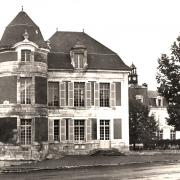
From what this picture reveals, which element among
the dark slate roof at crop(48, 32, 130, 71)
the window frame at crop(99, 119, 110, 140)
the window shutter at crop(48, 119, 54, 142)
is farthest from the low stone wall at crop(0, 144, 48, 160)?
the dark slate roof at crop(48, 32, 130, 71)

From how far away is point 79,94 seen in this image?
41.5 m

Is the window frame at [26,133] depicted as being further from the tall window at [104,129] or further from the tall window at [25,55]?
the tall window at [104,129]

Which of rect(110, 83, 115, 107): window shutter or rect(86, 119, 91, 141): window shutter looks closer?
rect(86, 119, 91, 141): window shutter

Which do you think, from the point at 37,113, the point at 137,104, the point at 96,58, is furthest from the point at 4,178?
the point at 137,104

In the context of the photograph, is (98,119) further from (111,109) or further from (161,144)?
(161,144)

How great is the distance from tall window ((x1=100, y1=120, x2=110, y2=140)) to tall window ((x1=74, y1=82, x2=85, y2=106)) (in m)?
2.44

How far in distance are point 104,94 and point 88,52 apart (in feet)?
13.4

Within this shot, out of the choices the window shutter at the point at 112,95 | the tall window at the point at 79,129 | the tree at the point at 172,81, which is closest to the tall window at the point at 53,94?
the tall window at the point at 79,129

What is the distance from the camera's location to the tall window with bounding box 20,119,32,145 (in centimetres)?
3722

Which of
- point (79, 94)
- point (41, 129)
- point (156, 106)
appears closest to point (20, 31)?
point (79, 94)

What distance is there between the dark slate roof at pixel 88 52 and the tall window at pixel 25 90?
11.2 ft

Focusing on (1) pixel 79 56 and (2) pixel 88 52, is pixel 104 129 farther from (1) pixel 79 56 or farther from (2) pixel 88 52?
(2) pixel 88 52

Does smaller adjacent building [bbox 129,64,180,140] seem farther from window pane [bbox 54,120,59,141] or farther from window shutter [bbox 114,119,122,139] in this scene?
window pane [bbox 54,120,59,141]

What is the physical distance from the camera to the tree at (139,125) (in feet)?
167
